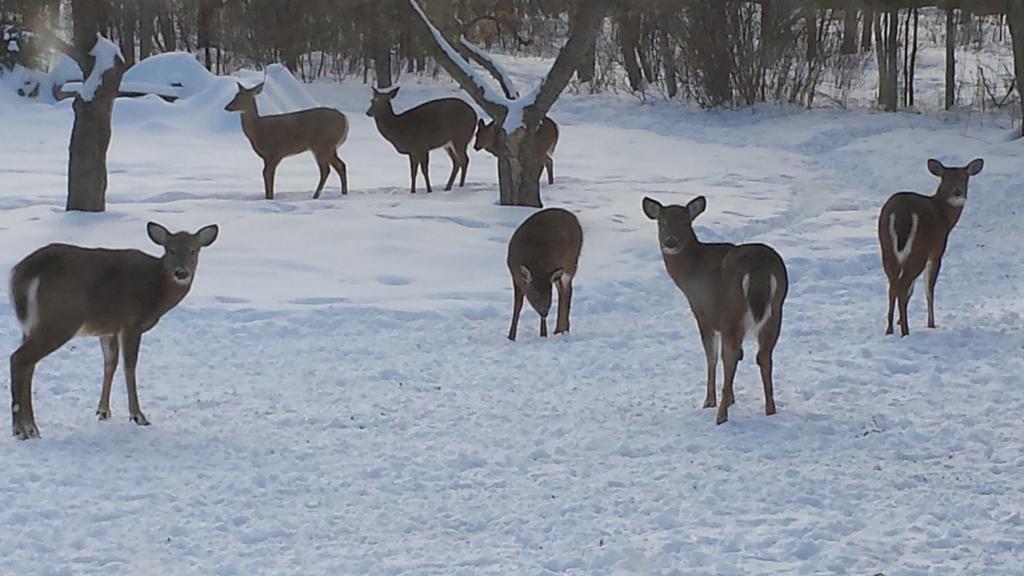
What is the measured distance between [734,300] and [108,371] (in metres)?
3.58

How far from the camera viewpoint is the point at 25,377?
701 cm

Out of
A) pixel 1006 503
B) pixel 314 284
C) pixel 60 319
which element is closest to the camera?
pixel 1006 503

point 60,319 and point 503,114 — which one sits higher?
point 503,114

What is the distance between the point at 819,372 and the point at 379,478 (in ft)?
11.6

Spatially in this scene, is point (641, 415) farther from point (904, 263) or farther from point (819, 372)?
point (904, 263)

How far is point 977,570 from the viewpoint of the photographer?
532cm

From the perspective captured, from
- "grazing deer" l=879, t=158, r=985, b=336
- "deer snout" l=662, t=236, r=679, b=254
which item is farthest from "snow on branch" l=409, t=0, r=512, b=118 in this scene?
"deer snout" l=662, t=236, r=679, b=254

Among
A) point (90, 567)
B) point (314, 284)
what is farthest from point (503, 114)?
point (90, 567)

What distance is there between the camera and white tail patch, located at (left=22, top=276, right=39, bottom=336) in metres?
7.01

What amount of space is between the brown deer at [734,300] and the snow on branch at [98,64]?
8278mm

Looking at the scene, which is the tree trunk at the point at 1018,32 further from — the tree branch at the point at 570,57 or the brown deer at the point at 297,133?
the brown deer at the point at 297,133

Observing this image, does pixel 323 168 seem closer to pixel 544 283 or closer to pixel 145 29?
pixel 544 283

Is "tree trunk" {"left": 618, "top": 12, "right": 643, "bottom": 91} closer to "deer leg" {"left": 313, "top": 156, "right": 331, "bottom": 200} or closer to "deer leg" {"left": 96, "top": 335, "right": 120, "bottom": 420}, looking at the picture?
"deer leg" {"left": 313, "top": 156, "right": 331, "bottom": 200}

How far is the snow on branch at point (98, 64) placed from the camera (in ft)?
46.2
